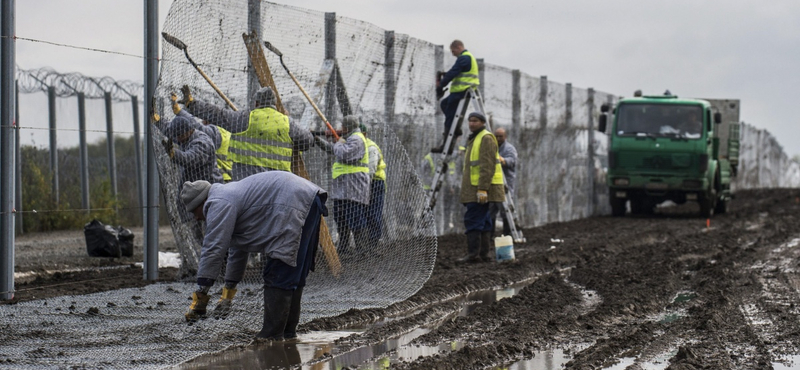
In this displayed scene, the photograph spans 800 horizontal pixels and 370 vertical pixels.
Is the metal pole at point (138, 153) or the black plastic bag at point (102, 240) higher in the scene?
the metal pole at point (138, 153)

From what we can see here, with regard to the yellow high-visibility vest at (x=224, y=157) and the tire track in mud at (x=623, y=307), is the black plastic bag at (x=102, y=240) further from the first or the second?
the tire track in mud at (x=623, y=307)

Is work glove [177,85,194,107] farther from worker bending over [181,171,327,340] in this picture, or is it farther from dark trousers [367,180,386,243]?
worker bending over [181,171,327,340]

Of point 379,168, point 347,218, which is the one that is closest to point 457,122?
point 379,168

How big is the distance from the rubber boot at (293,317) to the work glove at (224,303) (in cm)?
41

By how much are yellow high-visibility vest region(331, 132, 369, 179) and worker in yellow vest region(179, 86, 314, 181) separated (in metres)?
→ 0.86

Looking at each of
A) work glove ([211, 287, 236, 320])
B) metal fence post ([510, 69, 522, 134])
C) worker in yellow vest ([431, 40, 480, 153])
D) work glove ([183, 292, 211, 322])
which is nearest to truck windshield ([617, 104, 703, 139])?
metal fence post ([510, 69, 522, 134])

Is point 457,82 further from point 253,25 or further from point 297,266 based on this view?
point 297,266

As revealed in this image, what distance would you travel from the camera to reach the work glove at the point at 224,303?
6898 millimetres

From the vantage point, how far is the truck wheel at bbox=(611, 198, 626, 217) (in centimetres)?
2355

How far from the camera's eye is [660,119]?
73.1ft

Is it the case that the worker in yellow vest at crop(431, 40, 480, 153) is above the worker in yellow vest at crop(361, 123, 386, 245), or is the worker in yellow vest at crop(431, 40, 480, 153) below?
above

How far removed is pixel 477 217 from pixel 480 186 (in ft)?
1.49

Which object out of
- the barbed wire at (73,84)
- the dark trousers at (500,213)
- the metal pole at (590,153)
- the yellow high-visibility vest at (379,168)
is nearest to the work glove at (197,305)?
the yellow high-visibility vest at (379,168)

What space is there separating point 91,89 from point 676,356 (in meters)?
12.4
